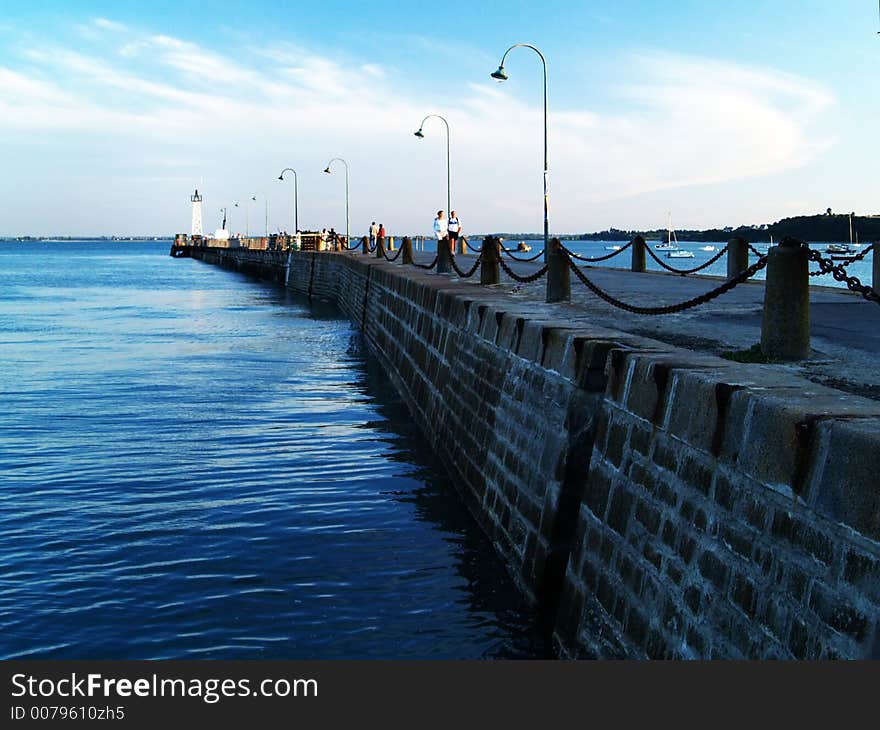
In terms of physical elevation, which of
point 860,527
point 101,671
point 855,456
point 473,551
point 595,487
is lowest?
point 473,551

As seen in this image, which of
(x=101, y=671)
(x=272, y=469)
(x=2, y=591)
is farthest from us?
(x=272, y=469)

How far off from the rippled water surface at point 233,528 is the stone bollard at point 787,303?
321 cm

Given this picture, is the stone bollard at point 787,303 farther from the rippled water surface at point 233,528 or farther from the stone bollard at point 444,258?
the stone bollard at point 444,258

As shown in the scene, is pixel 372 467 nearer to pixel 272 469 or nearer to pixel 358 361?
pixel 272 469

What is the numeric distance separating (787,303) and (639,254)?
19.8m

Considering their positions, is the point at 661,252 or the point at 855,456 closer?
the point at 855,456

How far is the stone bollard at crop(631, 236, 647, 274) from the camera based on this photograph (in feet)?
88.9

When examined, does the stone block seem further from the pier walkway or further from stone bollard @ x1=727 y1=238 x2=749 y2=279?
stone bollard @ x1=727 y1=238 x2=749 y2=279

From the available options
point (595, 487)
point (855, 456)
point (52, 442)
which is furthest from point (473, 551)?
point (52, 442)

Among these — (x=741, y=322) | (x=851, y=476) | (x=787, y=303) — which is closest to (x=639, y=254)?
(x=741, y=322)

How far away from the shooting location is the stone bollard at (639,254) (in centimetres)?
2709

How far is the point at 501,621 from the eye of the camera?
8.95 meters

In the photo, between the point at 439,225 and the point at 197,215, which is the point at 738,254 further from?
the point at 197,215

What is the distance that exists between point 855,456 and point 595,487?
3526 mm
